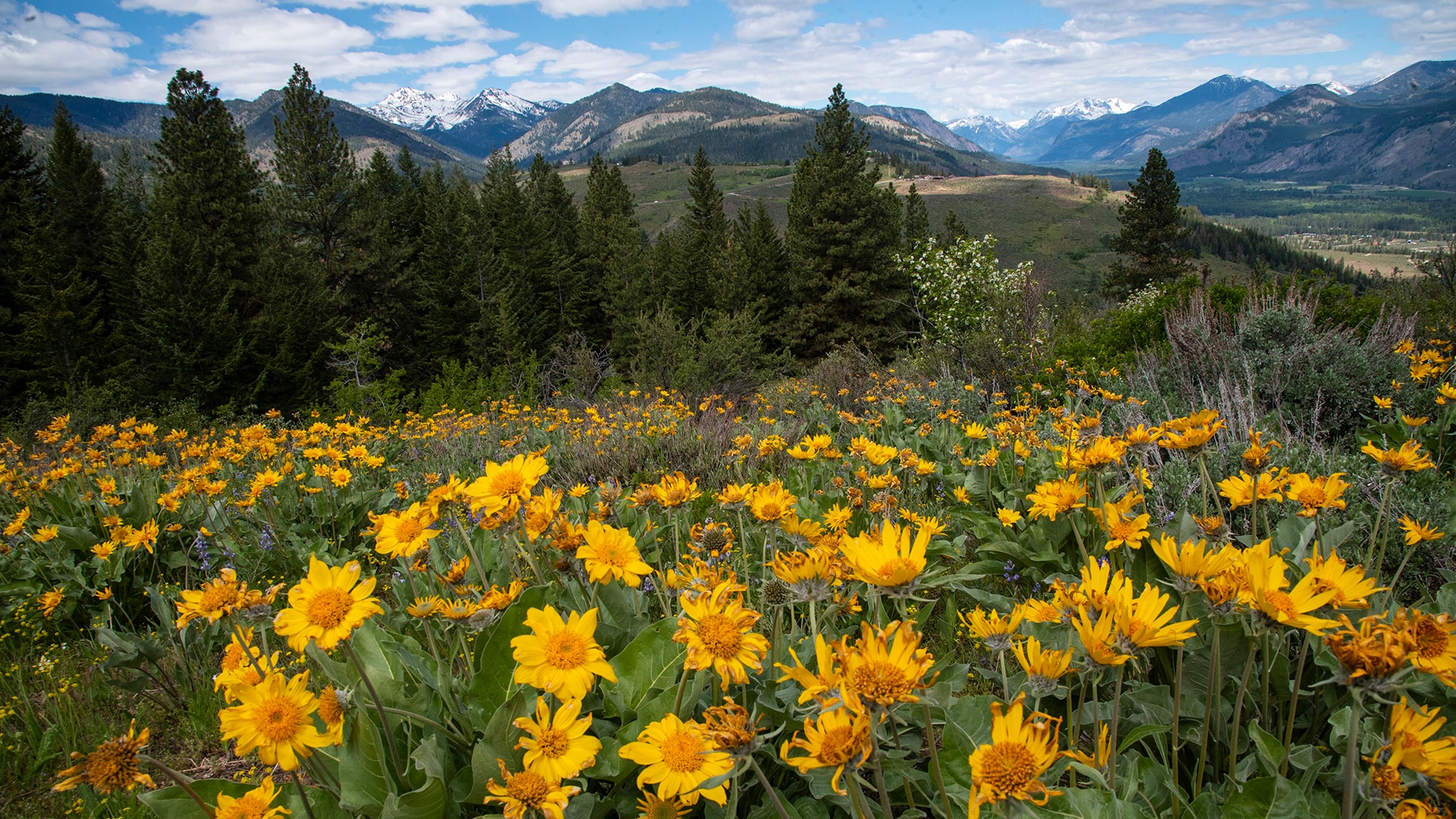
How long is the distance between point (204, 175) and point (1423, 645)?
3312 cm

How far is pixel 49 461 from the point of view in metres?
5.85

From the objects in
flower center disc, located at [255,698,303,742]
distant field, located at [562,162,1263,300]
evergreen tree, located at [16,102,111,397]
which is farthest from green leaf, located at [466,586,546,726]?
distant field, located at [562,162,1263,300]

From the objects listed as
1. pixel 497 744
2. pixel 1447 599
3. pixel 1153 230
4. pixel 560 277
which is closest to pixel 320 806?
pixel 497 744

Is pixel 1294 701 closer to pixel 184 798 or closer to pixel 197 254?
pixel 184 798

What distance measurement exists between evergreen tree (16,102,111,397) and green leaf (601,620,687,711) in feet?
85.8

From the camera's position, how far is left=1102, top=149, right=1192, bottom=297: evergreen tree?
3444 centimetres

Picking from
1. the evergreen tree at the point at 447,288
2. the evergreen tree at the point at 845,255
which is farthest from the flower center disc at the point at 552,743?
the evergreen tree at the point at 447,288

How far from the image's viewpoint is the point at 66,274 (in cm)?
2295

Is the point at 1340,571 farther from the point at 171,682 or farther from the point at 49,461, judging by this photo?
the point at 49,461

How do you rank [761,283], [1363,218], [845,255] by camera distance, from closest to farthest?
[845,255]
[761,283]
[1363,218]

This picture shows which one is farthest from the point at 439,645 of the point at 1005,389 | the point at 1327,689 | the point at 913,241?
the point at 913,241

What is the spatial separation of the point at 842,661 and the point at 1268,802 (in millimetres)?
981

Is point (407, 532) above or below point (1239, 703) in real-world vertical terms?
above

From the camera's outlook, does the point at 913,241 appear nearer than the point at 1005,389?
No
